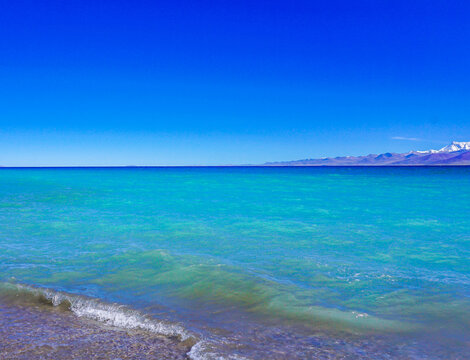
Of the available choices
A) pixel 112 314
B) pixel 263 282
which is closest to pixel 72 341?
pixel 112 314

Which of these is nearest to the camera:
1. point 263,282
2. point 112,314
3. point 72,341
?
point 72,341

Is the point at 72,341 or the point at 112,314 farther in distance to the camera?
the point at 112,314

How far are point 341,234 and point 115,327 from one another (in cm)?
915

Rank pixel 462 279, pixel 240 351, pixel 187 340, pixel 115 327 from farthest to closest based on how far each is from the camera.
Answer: pixel 462 279
pixel 115 327
pixel 187 340
pixel 240 351

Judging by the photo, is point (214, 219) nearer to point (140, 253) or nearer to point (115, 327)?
point (140, 253)

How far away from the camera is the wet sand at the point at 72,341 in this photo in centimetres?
406

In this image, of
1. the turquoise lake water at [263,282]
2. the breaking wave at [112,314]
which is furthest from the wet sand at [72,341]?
the turquoise lake water at [263,282]

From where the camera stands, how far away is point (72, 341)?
4.38m

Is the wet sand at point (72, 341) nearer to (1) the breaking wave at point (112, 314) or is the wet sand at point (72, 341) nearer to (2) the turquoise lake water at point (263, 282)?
(1) the breaking wave at point (112, 314)

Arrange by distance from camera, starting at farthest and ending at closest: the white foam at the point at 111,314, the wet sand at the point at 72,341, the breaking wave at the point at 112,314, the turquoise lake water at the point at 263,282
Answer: the white foam at the point at 111,314
the turquoise lake water at the point at 263,282
the breaking wave at the point at 112,314
the wet sand at the point at 72,341

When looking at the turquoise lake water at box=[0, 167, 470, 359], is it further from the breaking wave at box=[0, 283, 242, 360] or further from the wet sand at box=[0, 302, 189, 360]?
the wet sand at box=[0, 302, 189, 360]

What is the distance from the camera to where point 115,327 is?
4.89 m

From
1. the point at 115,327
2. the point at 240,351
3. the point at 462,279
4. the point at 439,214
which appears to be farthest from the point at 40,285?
the point at 439,214

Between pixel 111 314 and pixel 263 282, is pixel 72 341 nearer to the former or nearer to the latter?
pixel 111 314
